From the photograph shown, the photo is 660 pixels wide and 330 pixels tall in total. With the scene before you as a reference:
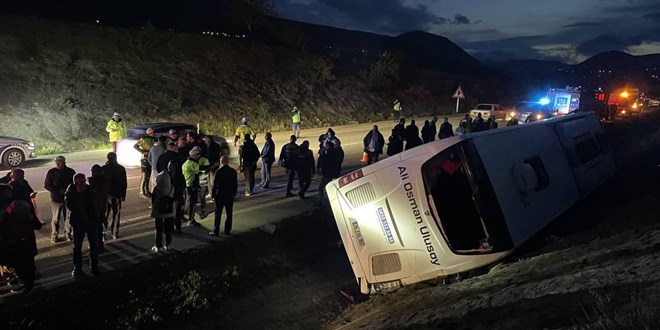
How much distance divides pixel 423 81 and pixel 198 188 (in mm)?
44721

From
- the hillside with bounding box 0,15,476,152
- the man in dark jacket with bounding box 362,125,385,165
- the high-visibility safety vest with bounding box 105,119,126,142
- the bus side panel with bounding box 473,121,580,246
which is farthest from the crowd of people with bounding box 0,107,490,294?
the hillside with bounding box 0,15,476,152

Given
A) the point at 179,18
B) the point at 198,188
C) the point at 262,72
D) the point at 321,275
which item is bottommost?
the point at 321,275

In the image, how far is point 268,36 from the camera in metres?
48.2

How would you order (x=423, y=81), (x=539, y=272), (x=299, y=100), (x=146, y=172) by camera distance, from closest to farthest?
(x=539, y=272) < (x=146, y=172) < (x=299, y=100) < (x=423, y=81)

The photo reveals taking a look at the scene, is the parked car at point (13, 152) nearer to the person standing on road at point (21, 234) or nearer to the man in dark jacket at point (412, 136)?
the person standing on road at point (21, 234)

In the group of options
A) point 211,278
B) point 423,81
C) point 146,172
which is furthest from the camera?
point 423,81

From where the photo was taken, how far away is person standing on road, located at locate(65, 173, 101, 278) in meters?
7.85

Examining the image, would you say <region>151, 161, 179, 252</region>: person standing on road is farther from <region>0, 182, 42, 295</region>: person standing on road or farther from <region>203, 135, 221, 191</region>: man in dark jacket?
<region>203, 135, 221, 191</region>: man in dark jacket

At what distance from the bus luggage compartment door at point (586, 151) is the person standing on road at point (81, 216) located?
8.43 m

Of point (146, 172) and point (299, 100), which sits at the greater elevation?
point (299, 100)

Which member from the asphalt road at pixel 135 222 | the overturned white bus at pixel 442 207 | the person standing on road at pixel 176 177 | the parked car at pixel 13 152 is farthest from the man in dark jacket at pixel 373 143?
the parked car at pixel 13 152

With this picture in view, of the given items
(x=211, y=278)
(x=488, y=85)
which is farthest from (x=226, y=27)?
(x=211, y=278)

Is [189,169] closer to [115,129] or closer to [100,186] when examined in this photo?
[100,186]

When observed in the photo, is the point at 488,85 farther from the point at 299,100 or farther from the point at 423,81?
the point at 299,100
